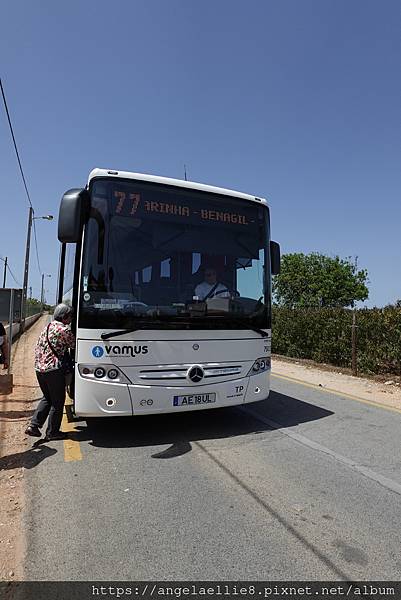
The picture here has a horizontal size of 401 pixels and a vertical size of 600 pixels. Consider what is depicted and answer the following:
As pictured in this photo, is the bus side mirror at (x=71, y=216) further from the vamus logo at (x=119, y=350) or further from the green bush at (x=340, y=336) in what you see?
the green bush at (x=340, y=336)

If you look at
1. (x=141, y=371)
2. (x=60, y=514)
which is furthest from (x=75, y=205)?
(x=60, y=514)

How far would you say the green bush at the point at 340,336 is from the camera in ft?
38.2

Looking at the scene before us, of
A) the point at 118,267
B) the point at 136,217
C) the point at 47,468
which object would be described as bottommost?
the point at 47,468

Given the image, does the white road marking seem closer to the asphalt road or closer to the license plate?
the asphalt road

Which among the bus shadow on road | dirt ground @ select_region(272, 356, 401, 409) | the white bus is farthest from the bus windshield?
dirt ground @ select_region(272, 356, 401, 409)

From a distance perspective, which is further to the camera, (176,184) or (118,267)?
(176,184)

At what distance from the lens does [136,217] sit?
534 centimetres

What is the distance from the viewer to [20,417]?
6.84 metres

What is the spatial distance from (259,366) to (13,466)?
3.24 m

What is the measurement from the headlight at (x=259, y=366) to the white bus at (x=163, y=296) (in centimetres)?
2

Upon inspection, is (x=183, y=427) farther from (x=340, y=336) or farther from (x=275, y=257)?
(x=340, y=336)

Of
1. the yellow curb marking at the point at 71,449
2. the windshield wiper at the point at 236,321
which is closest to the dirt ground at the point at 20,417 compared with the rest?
the yellow curb marking at the point at 71,449

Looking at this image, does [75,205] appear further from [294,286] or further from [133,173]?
[294,286]

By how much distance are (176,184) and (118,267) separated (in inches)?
55.6
